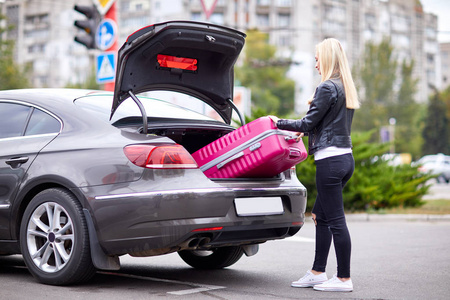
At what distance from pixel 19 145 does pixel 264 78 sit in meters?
63.5

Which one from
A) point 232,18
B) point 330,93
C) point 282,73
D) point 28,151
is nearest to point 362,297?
point 330,93

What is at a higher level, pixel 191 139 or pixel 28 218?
pixel 191 139

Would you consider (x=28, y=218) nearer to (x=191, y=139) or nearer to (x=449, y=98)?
(x=191, y=139)

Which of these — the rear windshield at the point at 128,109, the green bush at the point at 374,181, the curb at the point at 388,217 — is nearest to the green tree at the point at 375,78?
the green bush at the point at 374,181

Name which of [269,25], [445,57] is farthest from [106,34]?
[445,57]

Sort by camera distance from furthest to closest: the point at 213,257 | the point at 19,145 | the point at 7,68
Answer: the point at 7,68 < the point at 213,257 < the point at 19,145

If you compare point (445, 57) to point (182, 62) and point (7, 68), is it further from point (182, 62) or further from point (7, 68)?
point (182, 62)

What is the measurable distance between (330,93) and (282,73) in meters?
65.4

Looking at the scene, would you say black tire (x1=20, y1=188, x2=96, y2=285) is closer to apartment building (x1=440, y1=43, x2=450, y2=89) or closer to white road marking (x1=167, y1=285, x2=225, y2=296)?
white road marking (x1=167, y1=285, x2=225, y2=296)

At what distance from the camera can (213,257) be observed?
18.7 feet

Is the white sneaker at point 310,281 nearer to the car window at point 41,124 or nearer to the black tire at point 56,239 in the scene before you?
the black tire at point 56,239

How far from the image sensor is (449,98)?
61625 millimetres

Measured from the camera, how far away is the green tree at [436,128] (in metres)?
62.9

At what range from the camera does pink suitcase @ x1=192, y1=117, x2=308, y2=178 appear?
15.1 feet
